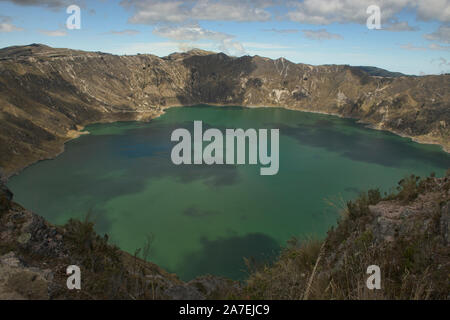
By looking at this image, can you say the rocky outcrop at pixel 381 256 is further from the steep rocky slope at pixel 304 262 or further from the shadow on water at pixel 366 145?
the shadow on water at pixel 366 145

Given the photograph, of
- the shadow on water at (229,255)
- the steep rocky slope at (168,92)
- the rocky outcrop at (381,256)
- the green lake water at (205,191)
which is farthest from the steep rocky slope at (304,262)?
the steep rocky slope at (168,92)

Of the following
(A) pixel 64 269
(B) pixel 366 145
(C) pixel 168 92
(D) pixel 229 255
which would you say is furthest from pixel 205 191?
(C) pixel 168 92

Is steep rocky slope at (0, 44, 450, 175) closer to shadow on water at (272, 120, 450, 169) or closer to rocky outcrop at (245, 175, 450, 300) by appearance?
shadow on water at (272, 120, 450, 169)

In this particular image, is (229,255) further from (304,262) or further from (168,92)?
(168,92)

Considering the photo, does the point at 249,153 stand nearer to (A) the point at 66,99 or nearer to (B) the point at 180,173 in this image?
(B) the point at 180,173

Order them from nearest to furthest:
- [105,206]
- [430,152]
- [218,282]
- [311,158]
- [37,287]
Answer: [37,287] < [218,282] < [105,206] < [311,158] < [430,152]

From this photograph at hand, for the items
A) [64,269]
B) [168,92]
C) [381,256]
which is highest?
[168,92]
